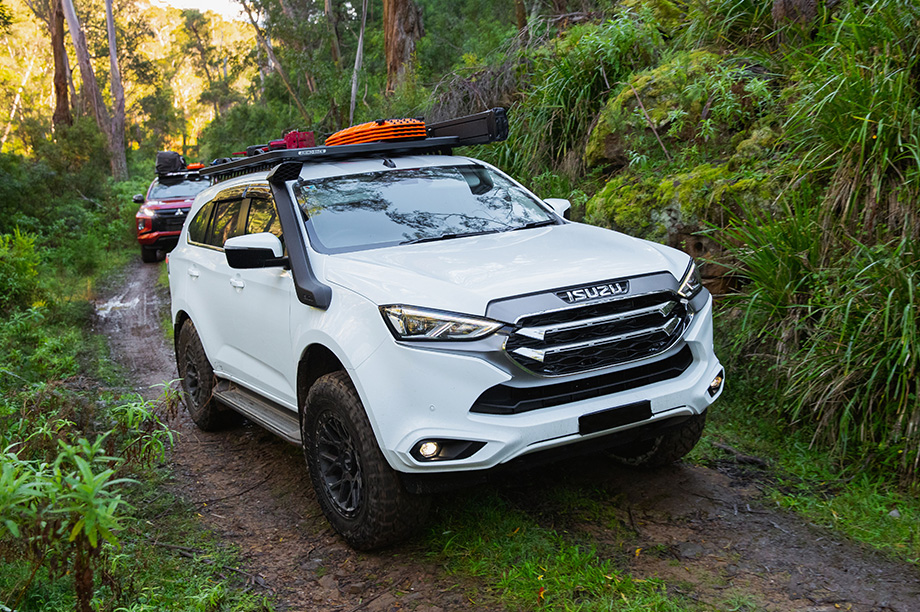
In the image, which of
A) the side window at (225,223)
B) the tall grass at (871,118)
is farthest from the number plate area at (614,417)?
the side window at (225,223)

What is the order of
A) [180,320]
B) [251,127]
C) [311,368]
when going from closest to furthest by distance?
[311,368]
[180,320]
[251,127]

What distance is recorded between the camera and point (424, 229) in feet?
15.4

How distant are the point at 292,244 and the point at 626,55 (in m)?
5.54

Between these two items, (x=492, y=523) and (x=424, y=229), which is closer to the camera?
(x=492, y=523)

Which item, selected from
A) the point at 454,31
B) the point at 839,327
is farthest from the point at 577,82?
the point at 454,31

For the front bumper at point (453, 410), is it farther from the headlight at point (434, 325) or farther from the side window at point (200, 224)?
the side window at point (200, 224)

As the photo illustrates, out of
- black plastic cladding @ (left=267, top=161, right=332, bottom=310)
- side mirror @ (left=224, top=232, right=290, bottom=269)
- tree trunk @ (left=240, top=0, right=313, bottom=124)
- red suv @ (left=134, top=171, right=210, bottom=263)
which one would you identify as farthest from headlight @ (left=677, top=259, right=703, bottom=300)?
tree trunk @ (left=240, top=0, right=313, bottom=124)

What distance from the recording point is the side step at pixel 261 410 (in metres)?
4.63

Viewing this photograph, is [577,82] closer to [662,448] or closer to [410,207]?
[410,207]

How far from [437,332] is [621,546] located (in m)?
1.49

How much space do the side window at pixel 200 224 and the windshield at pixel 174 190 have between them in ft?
→ 35.3

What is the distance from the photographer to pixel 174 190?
16859 mm

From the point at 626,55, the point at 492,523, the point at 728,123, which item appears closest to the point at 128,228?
the point at 626,55

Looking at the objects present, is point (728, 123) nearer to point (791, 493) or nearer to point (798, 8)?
point (798, 8)
